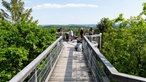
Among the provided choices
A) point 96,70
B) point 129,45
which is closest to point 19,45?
point 129,45

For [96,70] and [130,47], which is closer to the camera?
[96,70]

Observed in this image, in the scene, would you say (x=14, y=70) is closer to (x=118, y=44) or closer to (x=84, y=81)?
(x=118, y=44)

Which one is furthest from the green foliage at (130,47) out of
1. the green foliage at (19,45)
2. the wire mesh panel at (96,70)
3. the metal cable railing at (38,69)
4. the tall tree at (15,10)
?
the tall tree at (15,10)

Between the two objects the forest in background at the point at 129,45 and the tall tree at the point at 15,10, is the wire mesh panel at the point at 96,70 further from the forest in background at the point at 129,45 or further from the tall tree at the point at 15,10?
the tall tree at the point at 15,10

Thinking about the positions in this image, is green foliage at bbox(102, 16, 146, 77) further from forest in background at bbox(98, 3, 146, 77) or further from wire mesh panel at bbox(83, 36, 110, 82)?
wire mesh panel at bbox(83, 36, 110, 82)

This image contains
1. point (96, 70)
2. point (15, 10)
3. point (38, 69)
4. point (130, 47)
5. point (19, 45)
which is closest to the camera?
point (96, 70)

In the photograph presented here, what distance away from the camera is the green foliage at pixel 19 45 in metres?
13.6

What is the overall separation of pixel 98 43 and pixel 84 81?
45.9 ft

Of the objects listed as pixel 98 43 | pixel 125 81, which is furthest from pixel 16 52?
pixel 125 81

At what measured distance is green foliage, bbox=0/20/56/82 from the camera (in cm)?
1358

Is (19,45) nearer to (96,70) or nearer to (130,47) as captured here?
(130,47)

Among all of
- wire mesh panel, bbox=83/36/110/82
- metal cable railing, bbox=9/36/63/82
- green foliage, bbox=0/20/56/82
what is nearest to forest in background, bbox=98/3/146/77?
wire mesh panel, bbox=83/36/110/82

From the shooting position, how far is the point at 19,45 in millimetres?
16047

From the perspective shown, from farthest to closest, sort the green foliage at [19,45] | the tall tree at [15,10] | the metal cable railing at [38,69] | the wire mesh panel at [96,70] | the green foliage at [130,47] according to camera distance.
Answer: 1. the tall tree at [15,10]
2. the green foliage at [19,45]
3. the green foliage at [130,47]
4. the wire mesh panel at [96,70]
5. the metal cable railing at [38,69]
